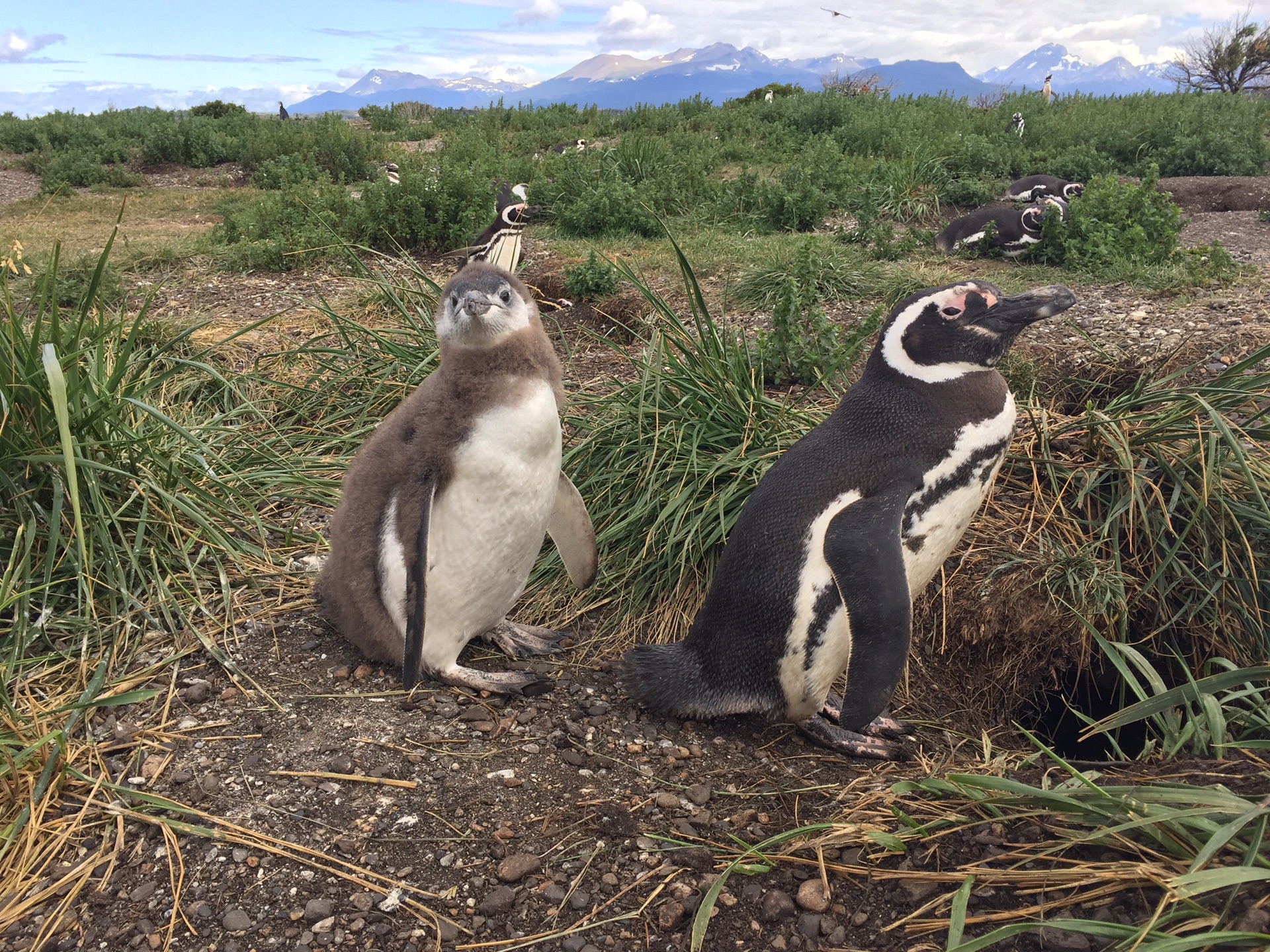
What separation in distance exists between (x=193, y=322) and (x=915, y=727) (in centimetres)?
428

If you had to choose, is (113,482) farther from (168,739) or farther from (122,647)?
(168,739)

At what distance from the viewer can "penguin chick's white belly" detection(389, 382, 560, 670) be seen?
103 inches

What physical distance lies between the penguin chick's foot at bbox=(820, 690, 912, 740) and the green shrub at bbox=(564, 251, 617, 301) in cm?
357

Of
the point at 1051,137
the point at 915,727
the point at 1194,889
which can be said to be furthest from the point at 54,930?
the point at 1051,137

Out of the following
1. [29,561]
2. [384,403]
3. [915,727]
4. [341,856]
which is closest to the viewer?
[341,856]

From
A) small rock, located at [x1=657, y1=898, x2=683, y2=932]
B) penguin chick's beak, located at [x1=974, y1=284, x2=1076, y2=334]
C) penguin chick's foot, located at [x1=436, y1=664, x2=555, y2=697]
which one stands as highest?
penguin chick's beak, located at [x1=974, y1=284, x2=1076, y2=334]

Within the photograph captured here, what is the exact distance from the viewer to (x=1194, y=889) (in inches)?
54.6

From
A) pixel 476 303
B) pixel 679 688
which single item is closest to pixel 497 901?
pixel 679 688

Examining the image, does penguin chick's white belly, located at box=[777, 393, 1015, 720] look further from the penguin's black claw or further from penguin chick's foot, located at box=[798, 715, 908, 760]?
the penguin's black claw

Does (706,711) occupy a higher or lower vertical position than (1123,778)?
lower

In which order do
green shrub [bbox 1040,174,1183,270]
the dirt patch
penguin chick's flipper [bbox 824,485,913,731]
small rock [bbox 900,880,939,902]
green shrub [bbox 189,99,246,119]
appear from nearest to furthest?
small rock [bbox 900,880,939,902], penguin chick's flipper [bbox 824,485,913,731], green shrub [bbox 1040,174,1183,270], the dirt patch, green shrub [bbox 189,99,246,119]

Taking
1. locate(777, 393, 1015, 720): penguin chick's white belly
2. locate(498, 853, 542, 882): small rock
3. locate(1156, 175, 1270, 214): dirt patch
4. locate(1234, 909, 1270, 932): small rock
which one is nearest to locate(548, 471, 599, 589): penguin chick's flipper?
locate(777, 393, 1015, 720): penguin chick's white belly

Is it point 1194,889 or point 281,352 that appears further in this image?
point 281,352

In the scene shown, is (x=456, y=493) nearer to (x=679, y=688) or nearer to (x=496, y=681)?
(x=496, y=681)
